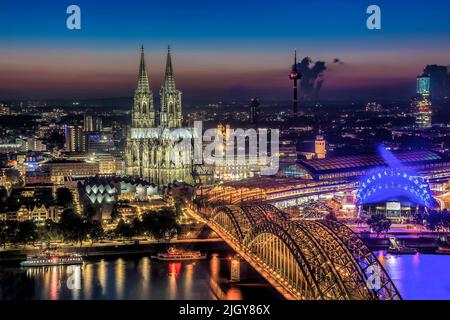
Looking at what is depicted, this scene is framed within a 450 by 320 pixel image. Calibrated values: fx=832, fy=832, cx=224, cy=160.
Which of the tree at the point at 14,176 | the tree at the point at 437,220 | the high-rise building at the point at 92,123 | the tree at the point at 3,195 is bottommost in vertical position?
the tree at the point at 437,220

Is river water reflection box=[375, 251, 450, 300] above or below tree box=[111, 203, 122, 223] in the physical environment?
below

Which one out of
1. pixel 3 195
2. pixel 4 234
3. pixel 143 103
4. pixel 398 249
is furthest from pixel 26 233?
pixel 143 103

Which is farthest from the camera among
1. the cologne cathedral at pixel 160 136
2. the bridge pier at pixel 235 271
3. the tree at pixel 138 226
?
the cologne cathedral at pixel 160 136

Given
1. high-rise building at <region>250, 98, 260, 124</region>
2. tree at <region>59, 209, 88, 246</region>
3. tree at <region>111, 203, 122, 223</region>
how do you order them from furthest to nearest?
high-rise building at <region>250, 98, 260, 124</region>, tree at <region>111, 203, 122, 223</region>, tree at <region>59, 209, 88, 246</region>

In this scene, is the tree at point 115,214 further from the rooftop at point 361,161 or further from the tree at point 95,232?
the rooftop at point 361,161

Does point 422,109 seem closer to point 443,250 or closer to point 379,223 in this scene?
point 379,223

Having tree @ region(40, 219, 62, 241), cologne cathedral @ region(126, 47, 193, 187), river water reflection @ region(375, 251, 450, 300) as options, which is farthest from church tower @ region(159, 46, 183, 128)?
river water reflection @ region(375, 251, 450, 300)

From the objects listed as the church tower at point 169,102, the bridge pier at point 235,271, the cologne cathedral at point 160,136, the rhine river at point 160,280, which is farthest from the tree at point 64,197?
the bridge pier at point 235,271

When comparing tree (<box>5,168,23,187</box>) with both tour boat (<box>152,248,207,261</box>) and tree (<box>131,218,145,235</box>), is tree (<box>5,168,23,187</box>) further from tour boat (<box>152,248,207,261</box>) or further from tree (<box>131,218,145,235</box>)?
tour boat (<box>152,248,207,261</box>)
